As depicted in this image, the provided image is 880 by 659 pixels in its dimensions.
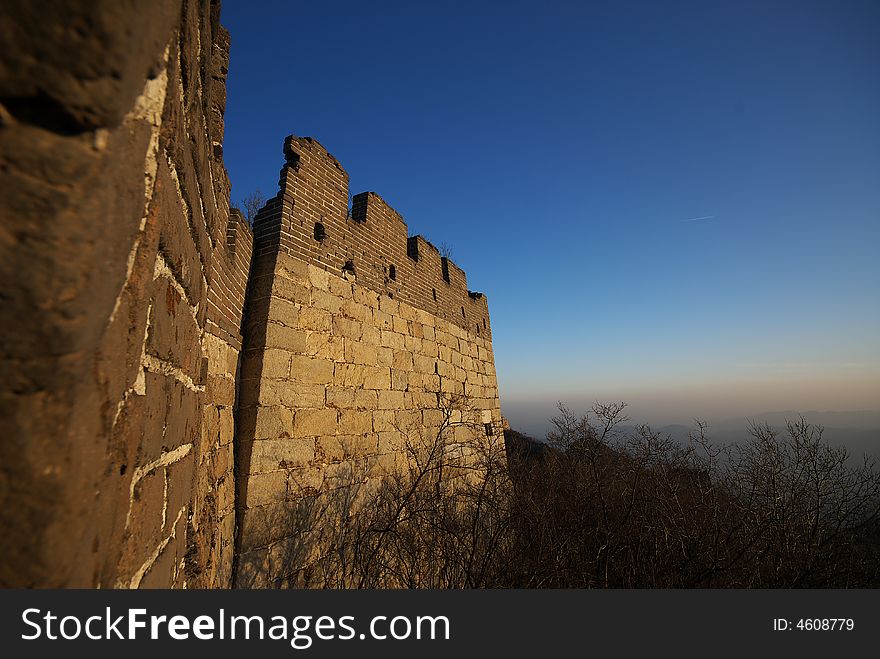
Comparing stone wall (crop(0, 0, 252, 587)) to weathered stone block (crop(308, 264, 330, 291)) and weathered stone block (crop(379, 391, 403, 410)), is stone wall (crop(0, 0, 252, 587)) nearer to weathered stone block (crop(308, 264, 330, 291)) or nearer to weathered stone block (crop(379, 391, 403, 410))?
weathered stone block (crop(308, 264, 330, 291))

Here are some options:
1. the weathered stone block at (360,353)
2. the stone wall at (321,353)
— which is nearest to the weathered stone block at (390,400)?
the stone wall at (321,353)

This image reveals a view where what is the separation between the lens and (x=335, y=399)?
4.11 meters

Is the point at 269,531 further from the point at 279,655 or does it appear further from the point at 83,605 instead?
the point at 83,605

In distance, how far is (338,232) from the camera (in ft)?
15.1

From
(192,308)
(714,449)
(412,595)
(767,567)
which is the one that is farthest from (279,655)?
(714,449)

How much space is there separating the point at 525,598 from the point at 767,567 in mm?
4392

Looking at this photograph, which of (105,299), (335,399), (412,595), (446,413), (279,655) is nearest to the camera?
(105,299)

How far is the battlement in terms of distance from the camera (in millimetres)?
3953

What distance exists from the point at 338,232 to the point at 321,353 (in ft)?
4.99

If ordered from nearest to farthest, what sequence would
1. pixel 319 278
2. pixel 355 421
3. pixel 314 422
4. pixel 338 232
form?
1. pixel 314 422
2. pixel 319 278
3. pixel 355 421
4. pixel 338 232

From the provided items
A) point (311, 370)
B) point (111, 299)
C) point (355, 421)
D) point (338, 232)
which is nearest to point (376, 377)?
point (355, 421)

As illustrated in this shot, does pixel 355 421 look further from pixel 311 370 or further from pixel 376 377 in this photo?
pixel 311 370

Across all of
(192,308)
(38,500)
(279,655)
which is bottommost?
(279,655)

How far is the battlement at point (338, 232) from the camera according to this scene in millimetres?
3953
